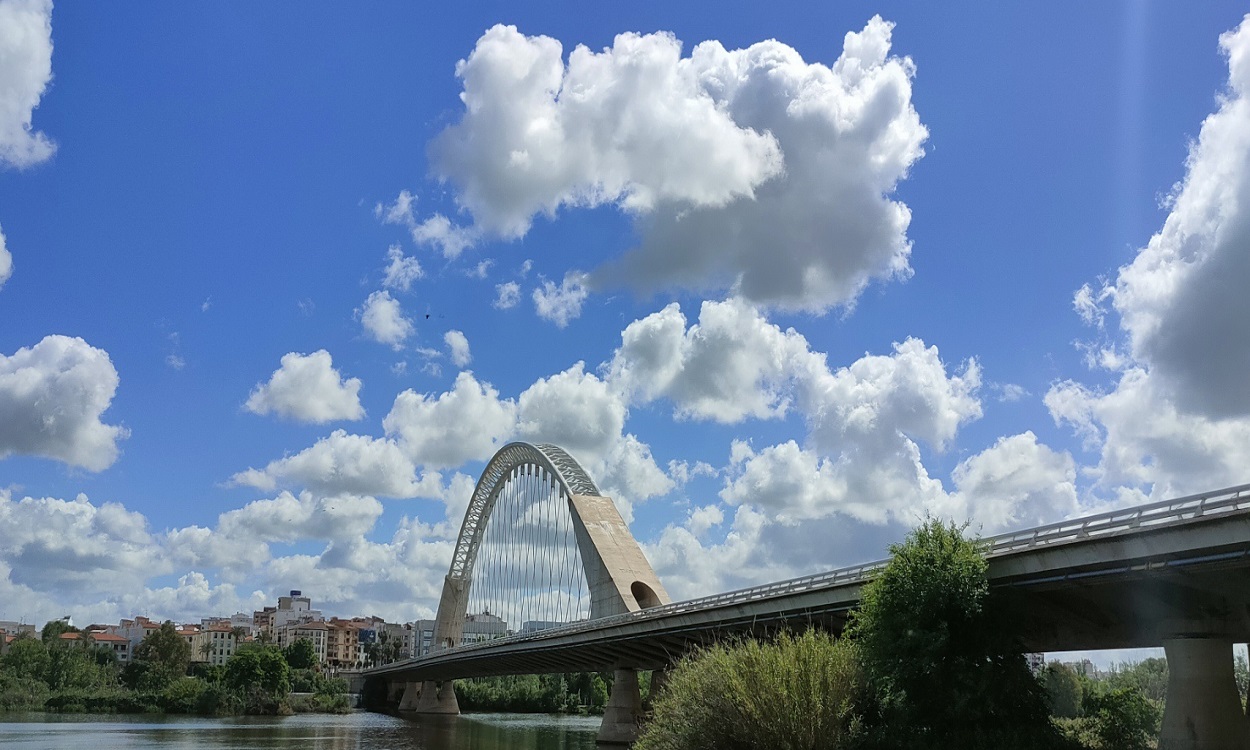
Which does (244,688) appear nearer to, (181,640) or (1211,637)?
(181,640)

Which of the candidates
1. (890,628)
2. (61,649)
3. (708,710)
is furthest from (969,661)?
(61,649)

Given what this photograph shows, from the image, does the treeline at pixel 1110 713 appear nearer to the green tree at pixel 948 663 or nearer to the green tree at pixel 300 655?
the green tree at pixel 948 663

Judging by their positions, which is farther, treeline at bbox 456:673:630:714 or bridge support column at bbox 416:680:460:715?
treeline at bbox 456:673:630:714

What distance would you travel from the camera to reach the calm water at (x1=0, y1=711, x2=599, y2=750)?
51812mm

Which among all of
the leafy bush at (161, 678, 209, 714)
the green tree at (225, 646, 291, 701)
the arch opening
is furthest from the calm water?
the green tree at (225, 646, 291, 701)

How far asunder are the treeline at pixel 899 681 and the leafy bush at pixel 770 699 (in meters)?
0.03

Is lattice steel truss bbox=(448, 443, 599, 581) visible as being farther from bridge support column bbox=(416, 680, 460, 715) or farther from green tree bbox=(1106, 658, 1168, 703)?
green tree bbox=(1106, 658, 1168, 703)

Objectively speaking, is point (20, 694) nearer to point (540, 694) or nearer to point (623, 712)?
point (540, 694)

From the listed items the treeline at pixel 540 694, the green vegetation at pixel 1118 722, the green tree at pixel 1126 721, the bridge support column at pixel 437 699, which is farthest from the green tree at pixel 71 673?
the green tree at pixel 1126 721

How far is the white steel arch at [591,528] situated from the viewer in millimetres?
63250

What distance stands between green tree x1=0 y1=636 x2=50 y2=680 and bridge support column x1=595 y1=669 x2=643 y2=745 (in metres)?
80.5

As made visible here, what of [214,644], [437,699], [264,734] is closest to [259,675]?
[437,699]

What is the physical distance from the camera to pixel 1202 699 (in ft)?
69.2

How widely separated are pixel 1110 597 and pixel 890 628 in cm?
533
